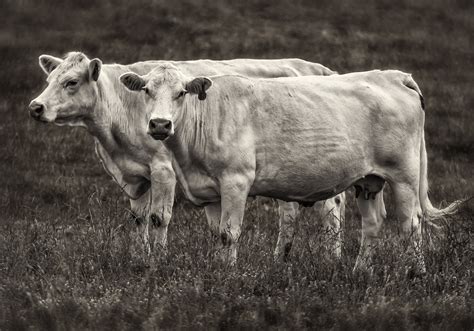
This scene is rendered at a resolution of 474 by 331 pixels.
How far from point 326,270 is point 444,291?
968 mm

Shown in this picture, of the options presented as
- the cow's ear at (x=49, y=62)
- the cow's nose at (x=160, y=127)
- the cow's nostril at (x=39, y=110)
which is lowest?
the cow's nostril at (x=39, y=110)

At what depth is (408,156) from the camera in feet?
32.6

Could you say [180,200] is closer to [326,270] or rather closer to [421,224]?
[421,224]

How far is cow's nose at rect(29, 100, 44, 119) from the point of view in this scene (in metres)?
10.1

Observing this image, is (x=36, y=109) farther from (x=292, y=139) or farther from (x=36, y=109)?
(x=292, y=139)

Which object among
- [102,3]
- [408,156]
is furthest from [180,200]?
[102,3]

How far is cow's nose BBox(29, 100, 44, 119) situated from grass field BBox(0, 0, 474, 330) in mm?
1075

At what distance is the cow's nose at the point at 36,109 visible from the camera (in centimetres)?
1009

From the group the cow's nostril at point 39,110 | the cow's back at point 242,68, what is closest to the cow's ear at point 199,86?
the cow's nostril at point 39,110

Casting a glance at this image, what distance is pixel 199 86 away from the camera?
8.96 m

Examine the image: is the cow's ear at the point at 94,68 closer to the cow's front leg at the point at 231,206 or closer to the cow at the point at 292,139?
the cow at the point at 292,139

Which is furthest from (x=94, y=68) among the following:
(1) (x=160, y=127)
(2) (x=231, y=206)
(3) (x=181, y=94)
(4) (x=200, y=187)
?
(2) (x=231, y=206)

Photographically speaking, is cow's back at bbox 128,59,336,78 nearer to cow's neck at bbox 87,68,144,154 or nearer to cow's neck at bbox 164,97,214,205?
cow's neck at bbox 87,68,144,154

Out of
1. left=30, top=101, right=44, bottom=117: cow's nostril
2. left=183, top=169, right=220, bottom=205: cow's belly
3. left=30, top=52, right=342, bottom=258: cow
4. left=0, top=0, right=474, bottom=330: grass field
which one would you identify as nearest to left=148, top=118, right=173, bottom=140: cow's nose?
left=183, top=169, right=220, bottom=205: cow's belly
